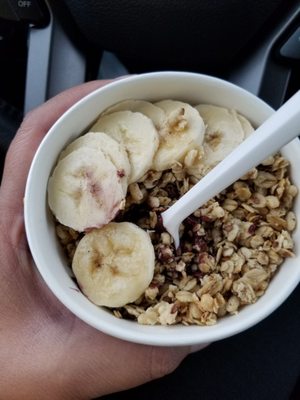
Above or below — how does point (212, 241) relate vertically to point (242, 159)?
below

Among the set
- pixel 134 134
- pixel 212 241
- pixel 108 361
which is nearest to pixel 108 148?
pixel 134 134

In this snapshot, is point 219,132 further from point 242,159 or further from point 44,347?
point 44,347

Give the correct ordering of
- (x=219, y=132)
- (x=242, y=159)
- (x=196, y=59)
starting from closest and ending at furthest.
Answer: (x=242, y=159)
(x=219, y=132)
(x=196, y=59)

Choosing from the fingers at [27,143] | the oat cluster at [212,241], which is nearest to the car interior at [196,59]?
the fingers at [27,143]

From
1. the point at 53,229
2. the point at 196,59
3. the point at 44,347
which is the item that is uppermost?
the point at 196,59

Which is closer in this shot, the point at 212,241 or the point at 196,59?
the point at 212,241

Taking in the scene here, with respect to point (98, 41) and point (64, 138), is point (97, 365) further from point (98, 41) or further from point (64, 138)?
point (98, 41)
